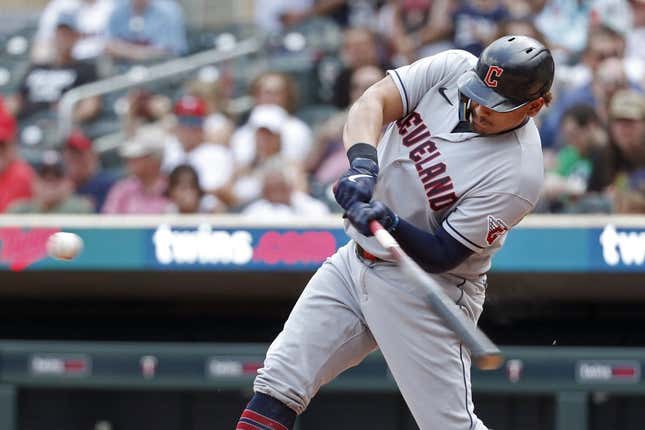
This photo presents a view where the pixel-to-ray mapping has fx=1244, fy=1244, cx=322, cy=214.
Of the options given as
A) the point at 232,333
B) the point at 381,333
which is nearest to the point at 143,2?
the point at 232,333

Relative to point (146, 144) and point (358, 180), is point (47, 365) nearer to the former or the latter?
point (146, 144)

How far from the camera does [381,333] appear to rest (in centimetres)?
371

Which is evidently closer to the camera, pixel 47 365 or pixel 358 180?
pixel 358 180

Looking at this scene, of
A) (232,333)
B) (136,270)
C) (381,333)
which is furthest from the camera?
(232,333)

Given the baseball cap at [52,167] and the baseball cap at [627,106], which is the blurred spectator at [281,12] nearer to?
the baseball cap at [52,167]

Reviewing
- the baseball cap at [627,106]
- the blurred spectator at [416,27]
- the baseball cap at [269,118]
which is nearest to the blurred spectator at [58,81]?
the baseball cap at [269,118]

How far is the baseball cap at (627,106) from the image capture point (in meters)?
6.14

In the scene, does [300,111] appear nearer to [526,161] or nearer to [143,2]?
[143,2]

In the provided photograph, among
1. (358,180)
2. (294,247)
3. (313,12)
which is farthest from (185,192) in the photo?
(358,180)

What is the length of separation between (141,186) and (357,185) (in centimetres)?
342

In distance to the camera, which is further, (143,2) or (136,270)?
(143,2)

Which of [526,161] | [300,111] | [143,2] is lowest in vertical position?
[526,161]

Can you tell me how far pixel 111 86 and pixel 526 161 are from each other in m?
5.00

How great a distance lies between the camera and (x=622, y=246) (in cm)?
540
